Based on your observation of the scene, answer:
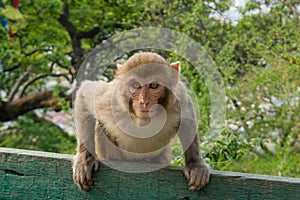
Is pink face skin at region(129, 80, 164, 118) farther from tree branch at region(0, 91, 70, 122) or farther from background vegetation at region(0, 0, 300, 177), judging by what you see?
tree branch at region(0, 91, 70, 122)

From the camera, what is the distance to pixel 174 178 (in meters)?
1.77

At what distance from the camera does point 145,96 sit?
→ 6.35 feet

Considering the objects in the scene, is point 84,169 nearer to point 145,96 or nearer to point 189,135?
point 145,96

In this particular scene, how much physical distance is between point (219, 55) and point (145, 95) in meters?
3.27

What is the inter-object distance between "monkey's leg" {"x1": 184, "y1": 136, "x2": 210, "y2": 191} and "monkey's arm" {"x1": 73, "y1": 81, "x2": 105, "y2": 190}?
37 cm

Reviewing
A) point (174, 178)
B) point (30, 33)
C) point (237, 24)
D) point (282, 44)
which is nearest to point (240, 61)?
point (237, 24)

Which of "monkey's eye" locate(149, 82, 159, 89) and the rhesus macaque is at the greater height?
"monkey's eye" locate(149, 82, 159, 89)

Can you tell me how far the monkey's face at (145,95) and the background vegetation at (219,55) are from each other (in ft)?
2.44

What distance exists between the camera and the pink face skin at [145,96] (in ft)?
6.29

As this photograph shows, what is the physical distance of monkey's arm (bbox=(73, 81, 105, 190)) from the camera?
78.8 inches

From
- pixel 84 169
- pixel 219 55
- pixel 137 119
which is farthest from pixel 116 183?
pixel 219 55

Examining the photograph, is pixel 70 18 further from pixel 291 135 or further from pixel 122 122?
pixel 122 122

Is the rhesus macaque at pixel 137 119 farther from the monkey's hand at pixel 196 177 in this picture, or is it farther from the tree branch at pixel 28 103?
the tree branch at pixel 28 103

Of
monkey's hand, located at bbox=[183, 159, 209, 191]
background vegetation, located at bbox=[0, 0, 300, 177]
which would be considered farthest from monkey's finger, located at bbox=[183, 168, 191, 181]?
background vegetation, located at bbox=[0, 0, 300, 177]
